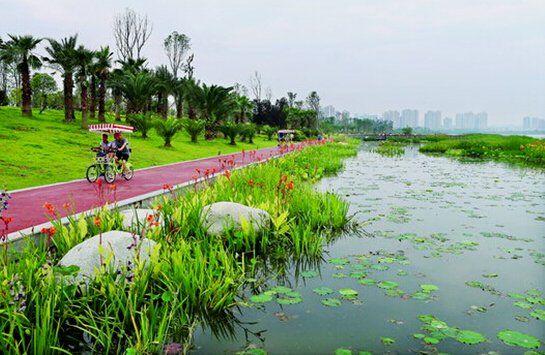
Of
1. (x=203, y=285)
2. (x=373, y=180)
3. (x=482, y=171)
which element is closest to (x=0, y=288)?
(x=203, y=285)

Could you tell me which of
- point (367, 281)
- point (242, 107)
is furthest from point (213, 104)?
point (367, 281)

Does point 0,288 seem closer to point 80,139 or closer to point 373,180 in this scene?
point 373,180

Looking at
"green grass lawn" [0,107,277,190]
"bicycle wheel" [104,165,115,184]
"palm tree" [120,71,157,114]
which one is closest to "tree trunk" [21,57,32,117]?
"green grass lawn" [0,107,277,190]

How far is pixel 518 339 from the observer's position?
11.7 feet

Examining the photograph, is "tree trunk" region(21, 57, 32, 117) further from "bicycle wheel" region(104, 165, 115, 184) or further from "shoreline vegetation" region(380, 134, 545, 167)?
"shoreline vegetation" region(380, 134, 545, 167)

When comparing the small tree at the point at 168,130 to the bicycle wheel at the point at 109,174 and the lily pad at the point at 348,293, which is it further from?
the lily pad at the point at 348,293

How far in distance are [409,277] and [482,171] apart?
14.4 metres

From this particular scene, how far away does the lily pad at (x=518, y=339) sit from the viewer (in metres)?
3.49

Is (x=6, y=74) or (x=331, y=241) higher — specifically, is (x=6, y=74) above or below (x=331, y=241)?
above

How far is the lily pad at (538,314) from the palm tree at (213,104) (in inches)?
1090

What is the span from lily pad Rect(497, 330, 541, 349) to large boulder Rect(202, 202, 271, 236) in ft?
11.0

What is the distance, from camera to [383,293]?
460 centimetres

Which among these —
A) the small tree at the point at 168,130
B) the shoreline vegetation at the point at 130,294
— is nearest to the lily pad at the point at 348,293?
the shoreline vegetation at the point at 130,294

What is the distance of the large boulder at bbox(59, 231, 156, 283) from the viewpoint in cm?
415
